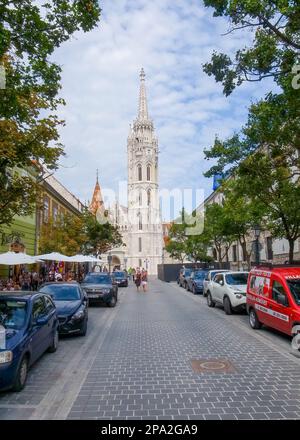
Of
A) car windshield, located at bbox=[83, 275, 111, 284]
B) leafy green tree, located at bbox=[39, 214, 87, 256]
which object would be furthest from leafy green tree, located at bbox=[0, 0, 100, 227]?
leafy green tree, located at bbox=[39, 214, 87, 256]

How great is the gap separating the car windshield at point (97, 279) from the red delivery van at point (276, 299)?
10255 mm

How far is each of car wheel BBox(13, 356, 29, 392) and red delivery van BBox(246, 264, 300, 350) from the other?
20.3ft

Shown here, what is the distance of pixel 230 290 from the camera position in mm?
16016

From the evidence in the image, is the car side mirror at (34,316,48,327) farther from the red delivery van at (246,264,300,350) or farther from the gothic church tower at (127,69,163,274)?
the gothic church tower at (127,69,163,274)

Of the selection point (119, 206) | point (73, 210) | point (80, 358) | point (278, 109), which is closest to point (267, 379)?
point (80, 358)

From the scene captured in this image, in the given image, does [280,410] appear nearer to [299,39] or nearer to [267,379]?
[267,379]

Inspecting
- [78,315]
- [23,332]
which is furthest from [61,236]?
[23,332]

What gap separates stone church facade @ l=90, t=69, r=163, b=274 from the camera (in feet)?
318

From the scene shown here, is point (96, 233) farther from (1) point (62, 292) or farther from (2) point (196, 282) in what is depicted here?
(1) point (62, 292)

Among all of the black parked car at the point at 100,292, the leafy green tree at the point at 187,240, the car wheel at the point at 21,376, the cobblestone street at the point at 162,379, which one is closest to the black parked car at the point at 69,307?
the cobblestone street at the point at 162,379

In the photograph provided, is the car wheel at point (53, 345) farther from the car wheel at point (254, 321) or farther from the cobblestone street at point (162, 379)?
the car wheel at point (254, 321)

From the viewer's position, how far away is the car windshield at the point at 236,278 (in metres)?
16.8

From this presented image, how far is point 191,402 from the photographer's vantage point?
607cm
